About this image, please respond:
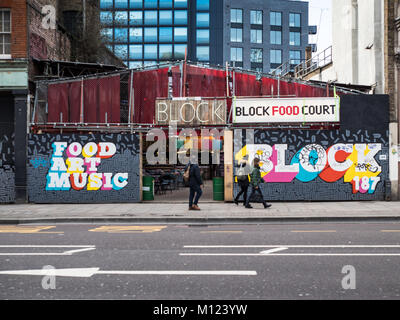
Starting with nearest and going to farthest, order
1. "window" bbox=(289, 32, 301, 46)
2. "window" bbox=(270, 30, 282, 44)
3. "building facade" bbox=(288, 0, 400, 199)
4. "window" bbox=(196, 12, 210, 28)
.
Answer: "building facade" bbox=(288, 0, 400, 199) → "window" bbox=(196, 12, 210, 28) → "window" bbox=(270, 30, 282, 44) → "window" bbox=(289, 32, 301, 46)

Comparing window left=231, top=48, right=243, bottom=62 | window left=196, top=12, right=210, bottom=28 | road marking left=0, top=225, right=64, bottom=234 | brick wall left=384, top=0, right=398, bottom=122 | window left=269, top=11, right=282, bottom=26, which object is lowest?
road marking left=0, top=225, right=64, bottom=234

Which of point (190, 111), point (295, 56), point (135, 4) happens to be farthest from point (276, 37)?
point (190, 111)

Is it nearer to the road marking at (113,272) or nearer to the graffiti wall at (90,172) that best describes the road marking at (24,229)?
the road marking at (113,272)

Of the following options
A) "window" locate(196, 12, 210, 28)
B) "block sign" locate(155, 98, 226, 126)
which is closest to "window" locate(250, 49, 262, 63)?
"window" locate(196, 12, 210, 28)

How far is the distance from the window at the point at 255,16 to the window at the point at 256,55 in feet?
15.5

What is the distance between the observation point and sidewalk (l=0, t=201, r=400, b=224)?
1288cm

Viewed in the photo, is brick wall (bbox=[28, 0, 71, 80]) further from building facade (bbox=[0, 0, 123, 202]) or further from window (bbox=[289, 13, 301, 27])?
window (bbox=[289, 13, 301, 27])

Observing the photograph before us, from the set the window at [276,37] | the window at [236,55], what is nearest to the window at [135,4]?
the window at [236,55]

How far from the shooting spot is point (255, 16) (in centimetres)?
7275

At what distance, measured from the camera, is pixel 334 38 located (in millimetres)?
25984

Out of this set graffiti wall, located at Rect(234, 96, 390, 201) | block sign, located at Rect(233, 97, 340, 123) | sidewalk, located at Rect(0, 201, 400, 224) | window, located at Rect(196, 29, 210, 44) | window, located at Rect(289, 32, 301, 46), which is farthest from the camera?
window, located at Rect(289, 32, 301, 46)

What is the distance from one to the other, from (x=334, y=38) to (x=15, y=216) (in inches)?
808

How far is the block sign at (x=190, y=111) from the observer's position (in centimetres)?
1759

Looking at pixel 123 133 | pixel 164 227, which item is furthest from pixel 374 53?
pixel 164 227
